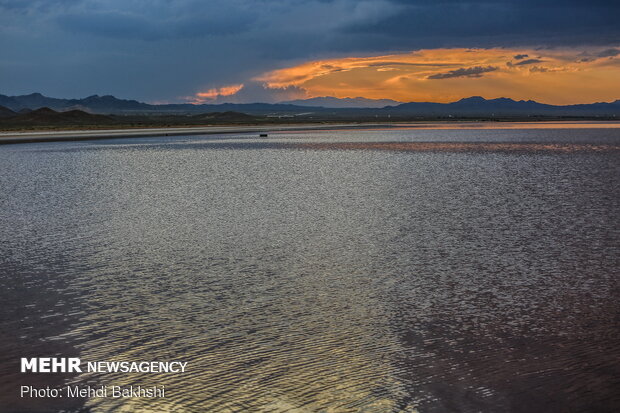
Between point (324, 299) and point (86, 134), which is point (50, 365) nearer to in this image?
point (324, 299)

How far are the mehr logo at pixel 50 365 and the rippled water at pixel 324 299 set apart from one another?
0.21 meters

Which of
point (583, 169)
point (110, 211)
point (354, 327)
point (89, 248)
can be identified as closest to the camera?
point (354, 327)

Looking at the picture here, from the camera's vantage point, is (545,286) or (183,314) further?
(545,286)

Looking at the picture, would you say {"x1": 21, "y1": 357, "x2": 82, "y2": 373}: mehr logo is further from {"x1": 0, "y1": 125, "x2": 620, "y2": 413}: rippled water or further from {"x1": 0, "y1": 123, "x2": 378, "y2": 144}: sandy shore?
{"x1": 0, "y1": 123, "x2": 378, "y2": 144}: sandy shore

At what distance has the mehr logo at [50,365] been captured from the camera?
9312mm

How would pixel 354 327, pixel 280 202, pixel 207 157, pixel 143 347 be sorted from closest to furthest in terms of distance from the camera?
pixel 143 347, pixel 354 327, pixel 280 202, pixel 207 157

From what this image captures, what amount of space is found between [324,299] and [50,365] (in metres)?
5.51

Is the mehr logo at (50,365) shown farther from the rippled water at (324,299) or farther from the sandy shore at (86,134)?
the sandy shore at (86,134)

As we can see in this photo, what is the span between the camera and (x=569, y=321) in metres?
11.7

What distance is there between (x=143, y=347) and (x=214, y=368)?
61.8 inches

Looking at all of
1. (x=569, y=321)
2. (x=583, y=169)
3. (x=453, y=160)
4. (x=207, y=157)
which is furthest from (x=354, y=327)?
(x=207, y=157)

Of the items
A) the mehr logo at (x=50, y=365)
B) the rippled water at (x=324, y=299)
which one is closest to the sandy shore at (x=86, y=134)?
the rippled water at (x=324, y=299)

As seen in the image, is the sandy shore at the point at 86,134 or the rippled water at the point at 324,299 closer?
the rippled water at the point at 324,299

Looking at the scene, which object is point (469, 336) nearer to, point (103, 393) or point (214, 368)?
point (214, 368)
